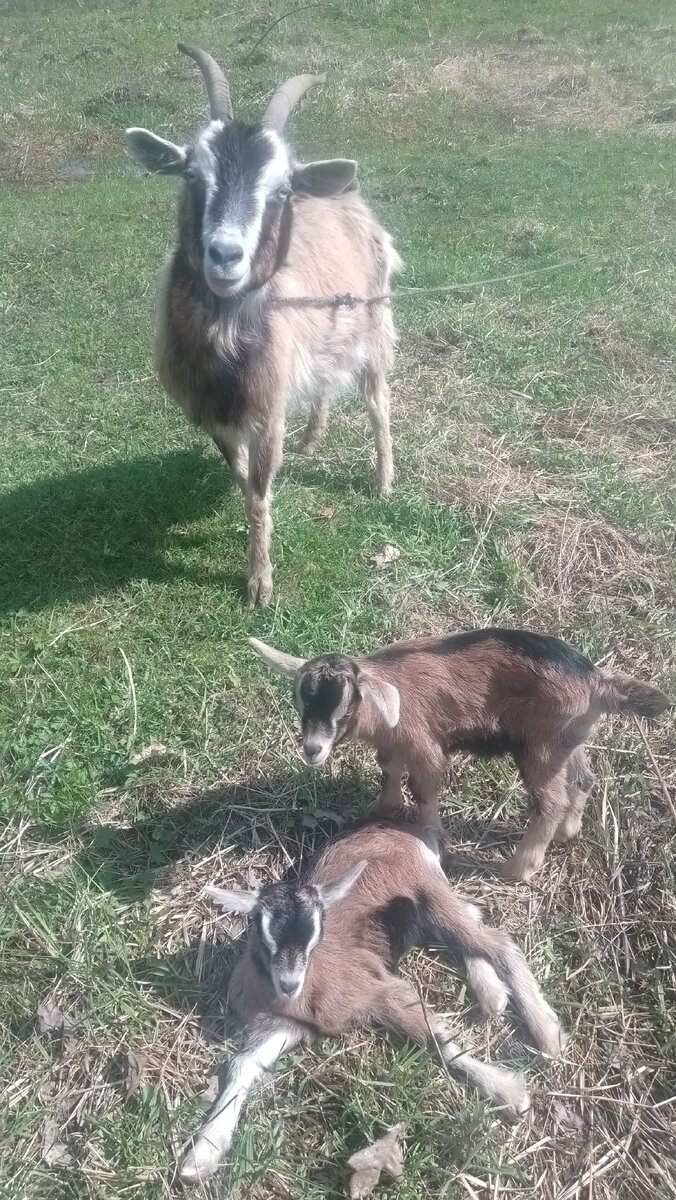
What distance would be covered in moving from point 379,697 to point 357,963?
87cm

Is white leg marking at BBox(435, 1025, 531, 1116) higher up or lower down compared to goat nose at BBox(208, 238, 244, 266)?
lower down

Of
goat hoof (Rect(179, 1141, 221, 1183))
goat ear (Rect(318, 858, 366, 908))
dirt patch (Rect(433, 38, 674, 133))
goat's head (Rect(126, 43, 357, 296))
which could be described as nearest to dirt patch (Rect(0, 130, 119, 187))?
dirt patch (Rect(433, 38, 674, 133))

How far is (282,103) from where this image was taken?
412 centimetres

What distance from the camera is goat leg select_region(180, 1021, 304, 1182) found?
234cm

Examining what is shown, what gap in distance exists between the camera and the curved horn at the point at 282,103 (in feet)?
13.1

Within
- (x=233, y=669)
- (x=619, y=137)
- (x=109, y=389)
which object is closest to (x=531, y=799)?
(x=233, y=669)

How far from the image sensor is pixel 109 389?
6129 mm

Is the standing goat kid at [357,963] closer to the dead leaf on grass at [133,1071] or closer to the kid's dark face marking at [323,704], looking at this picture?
the dead leaf on grass at [133,1071]

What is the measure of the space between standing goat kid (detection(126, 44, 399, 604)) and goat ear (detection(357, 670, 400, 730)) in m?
1.63

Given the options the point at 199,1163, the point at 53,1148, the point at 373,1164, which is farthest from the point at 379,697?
the point at 53,1148

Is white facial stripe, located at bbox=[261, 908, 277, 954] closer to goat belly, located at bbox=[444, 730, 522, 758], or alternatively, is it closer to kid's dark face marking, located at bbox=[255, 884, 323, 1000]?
kid's dark face marking, located at bbox=[255, 884, 323, 1000]

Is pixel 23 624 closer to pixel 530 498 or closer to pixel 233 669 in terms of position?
pixel 233 669

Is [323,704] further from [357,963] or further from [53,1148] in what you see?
[53,1148]

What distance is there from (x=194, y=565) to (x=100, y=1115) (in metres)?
2.73
